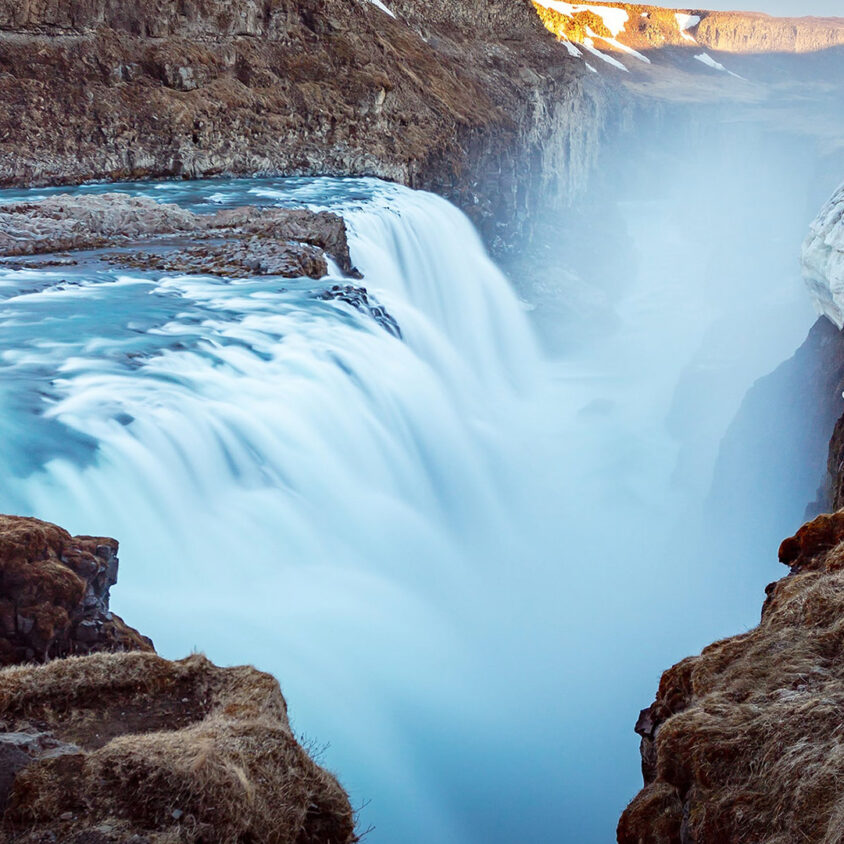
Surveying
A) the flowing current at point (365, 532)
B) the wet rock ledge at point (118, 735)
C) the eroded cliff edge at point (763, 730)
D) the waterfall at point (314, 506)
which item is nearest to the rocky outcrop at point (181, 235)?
the flowing current at point (365, 532)

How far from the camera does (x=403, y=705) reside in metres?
7.64

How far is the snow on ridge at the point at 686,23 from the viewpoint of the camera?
8250 centimetres

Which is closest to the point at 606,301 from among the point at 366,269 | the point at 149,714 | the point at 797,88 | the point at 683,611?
the point at 366,269

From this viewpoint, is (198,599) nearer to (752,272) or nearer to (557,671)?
(557,671)

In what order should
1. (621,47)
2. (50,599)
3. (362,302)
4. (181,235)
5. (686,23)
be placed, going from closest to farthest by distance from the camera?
1. (50,599)
2. (362,302)
3. (181,235)
4. (621,47)
5. (686,23)

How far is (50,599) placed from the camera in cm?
512

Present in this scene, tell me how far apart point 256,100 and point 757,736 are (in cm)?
2425

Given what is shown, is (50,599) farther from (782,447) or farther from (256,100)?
(256,100)

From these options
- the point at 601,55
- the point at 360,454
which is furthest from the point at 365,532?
the point at 601,55

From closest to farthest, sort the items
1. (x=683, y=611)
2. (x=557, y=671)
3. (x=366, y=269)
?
(x=557, y=671) → (x=683, y=611) → (x=366, y=269)

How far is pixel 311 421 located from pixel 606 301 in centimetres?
2047

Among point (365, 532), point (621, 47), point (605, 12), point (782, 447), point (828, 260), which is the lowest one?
point (365, 532)

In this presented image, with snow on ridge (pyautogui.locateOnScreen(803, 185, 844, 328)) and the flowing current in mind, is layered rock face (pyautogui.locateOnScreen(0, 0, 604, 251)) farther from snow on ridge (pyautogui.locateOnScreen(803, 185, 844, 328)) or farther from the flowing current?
snow on ridge (pyautogui.locateOnScreen(803, 185, 844, 328))

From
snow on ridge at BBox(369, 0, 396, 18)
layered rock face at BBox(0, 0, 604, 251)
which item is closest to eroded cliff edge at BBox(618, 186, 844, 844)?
layered rock face at BBox(0, 0, 604, 251)
